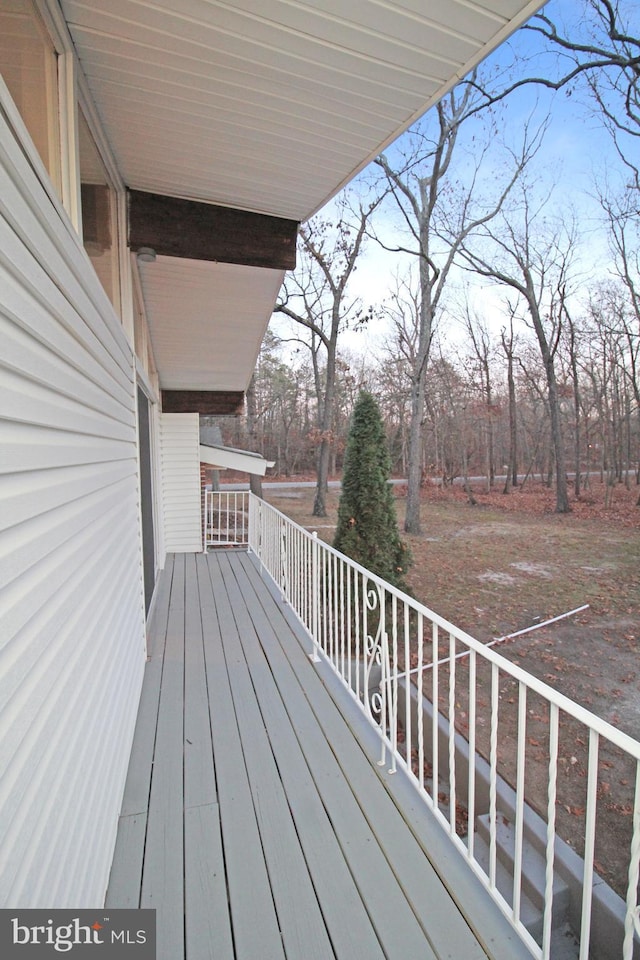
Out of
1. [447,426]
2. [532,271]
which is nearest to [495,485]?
[447,426]

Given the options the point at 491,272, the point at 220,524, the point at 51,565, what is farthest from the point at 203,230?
the point at 491,272

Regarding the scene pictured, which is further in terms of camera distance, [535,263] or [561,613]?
[535,263]

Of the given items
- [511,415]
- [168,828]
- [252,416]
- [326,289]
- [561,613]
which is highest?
[326,289]

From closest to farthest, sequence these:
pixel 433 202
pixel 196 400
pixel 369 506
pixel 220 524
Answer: pixel 369 506
pixel 196 400
pixel 220 524
pixel 433 202

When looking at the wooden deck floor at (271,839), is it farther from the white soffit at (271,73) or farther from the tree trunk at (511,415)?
the tree trunk at (511,415)

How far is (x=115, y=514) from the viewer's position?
204cm

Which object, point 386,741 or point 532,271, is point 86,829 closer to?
point 386,741

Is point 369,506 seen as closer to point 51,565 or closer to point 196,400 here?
point 196,400

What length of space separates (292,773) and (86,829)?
0.99 meters

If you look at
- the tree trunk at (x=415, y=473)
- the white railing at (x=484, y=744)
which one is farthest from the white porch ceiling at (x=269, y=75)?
the tree trunk at (x=415, y=473)

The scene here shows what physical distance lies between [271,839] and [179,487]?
18.5 ft

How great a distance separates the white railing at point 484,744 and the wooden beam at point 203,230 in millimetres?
1797

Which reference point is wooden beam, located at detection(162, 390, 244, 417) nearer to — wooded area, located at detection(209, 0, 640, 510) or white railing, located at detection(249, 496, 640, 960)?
white railing, located at detection(249, 496, 640, 960)

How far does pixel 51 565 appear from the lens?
1.04 m
